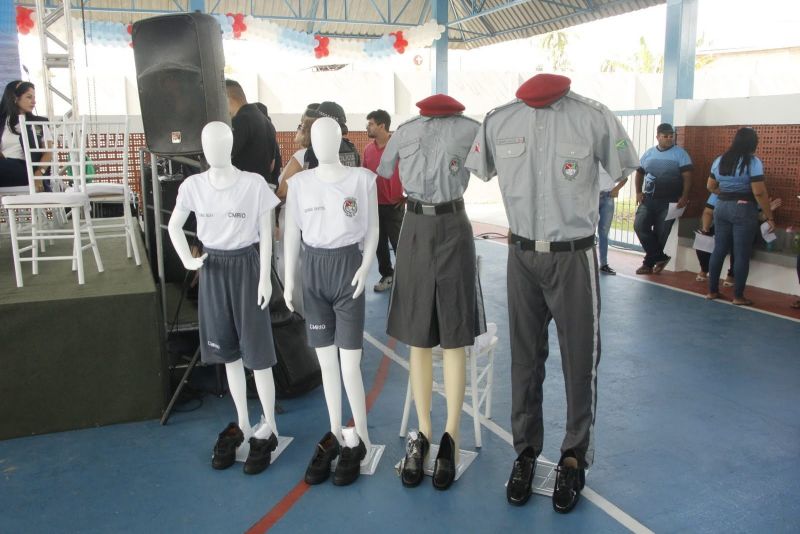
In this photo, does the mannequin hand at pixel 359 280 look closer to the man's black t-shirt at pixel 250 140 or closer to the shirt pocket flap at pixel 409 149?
the shirt pocket flap at pixel 409 149

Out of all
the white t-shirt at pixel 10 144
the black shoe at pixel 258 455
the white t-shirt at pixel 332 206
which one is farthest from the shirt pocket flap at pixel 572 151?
the white t-shirt at pixel 10 144

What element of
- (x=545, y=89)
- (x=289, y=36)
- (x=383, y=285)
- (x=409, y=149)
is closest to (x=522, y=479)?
(x=409, y=149)

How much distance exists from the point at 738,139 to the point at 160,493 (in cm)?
517

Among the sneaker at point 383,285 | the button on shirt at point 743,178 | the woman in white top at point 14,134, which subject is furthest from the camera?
the sneaker at point 383,285

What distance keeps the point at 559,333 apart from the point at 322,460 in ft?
3.88

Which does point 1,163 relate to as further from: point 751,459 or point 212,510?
point 751,459

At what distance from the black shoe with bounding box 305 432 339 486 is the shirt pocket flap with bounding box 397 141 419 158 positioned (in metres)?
1.32

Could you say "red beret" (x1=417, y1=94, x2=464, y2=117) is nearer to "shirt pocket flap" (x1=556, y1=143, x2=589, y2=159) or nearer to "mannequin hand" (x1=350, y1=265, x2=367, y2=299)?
"shirt pocket flap" (x1=556, y1=143, x2=589, y2=159)

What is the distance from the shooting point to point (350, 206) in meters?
2.95

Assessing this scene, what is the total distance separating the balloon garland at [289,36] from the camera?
11664 mm

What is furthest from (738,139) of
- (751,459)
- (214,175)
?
(214,175)

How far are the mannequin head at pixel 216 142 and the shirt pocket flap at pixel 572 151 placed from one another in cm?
143

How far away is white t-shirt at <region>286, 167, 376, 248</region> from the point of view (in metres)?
2.95

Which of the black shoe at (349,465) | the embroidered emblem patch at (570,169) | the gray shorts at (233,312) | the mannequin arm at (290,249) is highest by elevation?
the embroidered emblem patch at (570,169)
